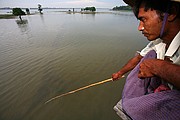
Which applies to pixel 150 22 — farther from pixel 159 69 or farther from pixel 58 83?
pixel 58 83

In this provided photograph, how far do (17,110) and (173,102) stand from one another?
12.5 ft

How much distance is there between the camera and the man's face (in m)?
1.06

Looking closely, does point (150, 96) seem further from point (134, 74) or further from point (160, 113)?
point (134, 74)

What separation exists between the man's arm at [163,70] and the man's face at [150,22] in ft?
1.13

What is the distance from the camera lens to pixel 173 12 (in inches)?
37.7

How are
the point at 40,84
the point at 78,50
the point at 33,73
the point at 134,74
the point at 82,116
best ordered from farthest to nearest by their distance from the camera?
the point at 78,50
the point at 33,73
the point at 40,84
the point at 82,116
the point at 134,74

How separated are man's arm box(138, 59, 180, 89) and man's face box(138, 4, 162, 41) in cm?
35

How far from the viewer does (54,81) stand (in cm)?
449

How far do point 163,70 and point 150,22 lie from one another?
0.51 meters

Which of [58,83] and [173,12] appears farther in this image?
[58,83]

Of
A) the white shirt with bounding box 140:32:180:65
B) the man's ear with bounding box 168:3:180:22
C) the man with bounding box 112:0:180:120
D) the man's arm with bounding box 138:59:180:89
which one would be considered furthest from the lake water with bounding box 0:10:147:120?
the man's ear with bounding box 168:3:180:22

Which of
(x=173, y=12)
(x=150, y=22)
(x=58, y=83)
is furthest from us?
(x=58, y=83)

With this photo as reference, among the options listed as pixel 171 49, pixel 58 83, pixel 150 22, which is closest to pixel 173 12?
pixel 150 22

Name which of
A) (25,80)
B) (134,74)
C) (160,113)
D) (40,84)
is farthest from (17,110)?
(160,113)
